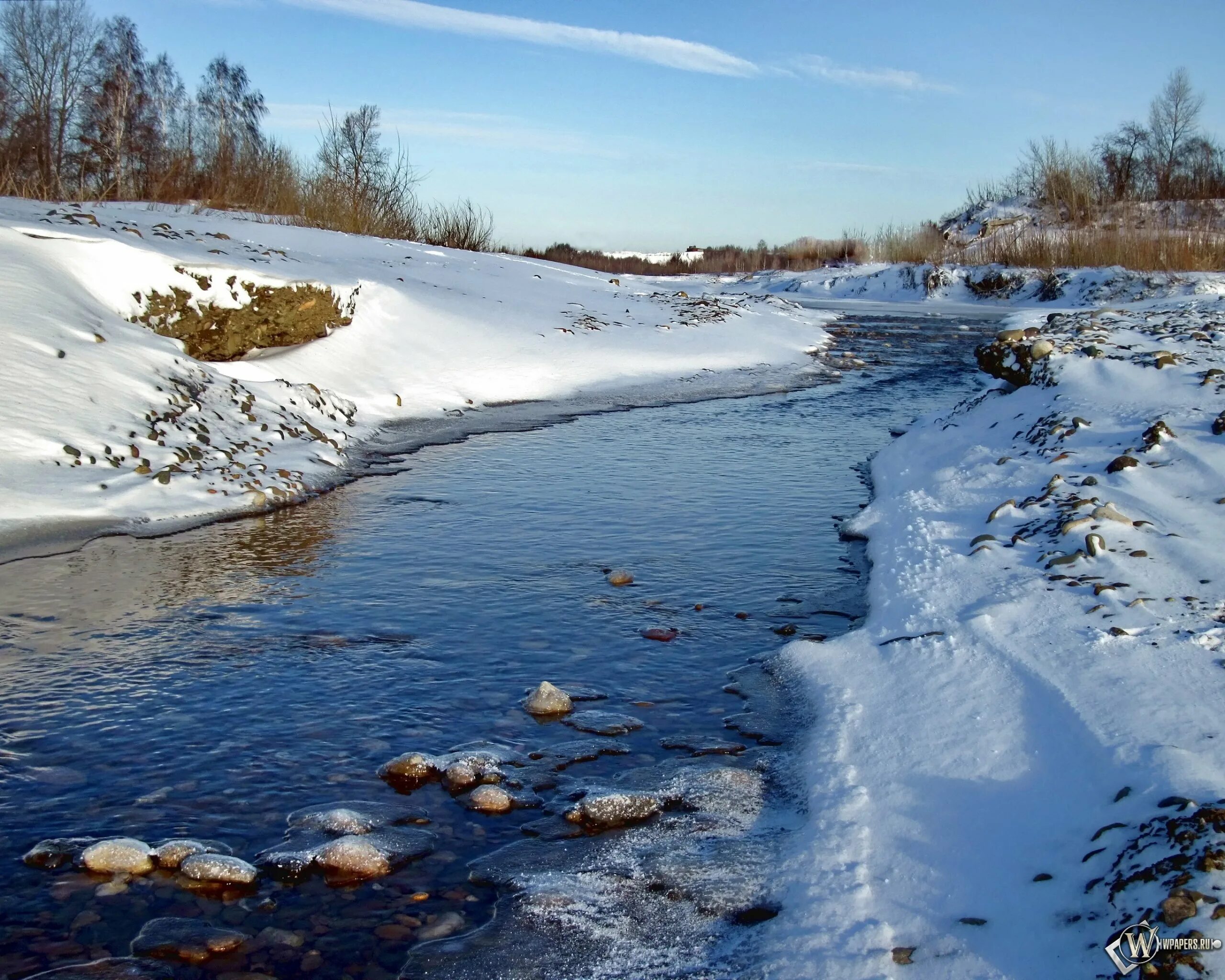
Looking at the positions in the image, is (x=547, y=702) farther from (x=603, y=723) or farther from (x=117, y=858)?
(x=117, y=858)

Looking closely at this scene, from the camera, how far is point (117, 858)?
2.20 metres

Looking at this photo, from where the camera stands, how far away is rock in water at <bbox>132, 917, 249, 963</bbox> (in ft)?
6.33

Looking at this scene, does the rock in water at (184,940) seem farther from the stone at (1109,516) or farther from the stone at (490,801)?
the stone at (1109,516)

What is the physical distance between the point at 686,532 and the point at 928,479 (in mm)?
1570

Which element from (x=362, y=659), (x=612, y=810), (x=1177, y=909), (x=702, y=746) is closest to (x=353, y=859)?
(x=612, y=810)

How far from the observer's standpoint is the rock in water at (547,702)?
10.2 ft

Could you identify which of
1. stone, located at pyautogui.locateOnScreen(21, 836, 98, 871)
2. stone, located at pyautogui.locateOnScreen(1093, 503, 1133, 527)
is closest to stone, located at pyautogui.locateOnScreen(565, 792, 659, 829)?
stone, located at pyautogui.locateOnScreen(21, 836, 98, 871)

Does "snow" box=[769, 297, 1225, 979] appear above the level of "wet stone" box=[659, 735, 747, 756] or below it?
above

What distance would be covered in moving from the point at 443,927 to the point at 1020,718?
1.67 metres

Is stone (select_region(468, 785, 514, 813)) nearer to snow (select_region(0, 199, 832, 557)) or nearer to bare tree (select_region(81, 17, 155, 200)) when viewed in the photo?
snow (select_region(0, 199, 832, 557))

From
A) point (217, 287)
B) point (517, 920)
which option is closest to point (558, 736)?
point (517, 920)

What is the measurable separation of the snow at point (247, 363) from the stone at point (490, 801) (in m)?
3.10

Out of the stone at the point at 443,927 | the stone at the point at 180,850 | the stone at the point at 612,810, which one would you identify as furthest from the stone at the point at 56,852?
the stone at the point at 612,810

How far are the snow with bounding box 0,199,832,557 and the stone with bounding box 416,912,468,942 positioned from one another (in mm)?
3426
